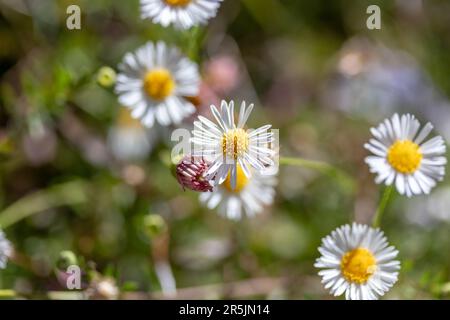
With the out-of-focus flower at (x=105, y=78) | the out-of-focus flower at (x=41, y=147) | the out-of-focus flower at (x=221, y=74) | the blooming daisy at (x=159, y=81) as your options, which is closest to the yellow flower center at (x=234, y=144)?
the blooming daisy at (x=159, y=81)

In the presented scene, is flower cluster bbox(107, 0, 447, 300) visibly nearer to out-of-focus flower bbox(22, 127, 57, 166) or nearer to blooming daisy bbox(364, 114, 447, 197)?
blooming daisy bbox(364, 114, 447, 197)

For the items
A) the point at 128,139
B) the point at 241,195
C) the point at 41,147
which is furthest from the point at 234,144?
the point at 41,147

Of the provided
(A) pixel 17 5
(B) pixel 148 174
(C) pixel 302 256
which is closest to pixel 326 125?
(C) pixel 302 256

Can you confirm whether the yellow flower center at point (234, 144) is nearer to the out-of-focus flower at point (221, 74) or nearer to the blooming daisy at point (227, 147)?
the blooming daisy at point (227, 147)

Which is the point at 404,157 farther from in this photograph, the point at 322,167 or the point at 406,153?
the point at 322,167

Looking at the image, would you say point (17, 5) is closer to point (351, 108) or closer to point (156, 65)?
point (156, 65)

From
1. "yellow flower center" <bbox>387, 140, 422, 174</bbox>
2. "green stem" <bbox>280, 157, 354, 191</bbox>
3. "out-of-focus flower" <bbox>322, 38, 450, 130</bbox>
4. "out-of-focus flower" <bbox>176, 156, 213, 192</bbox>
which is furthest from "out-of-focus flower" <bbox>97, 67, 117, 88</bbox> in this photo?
"out-of-focus flower" <bbox>322, 38, 450, 130</bbox>
